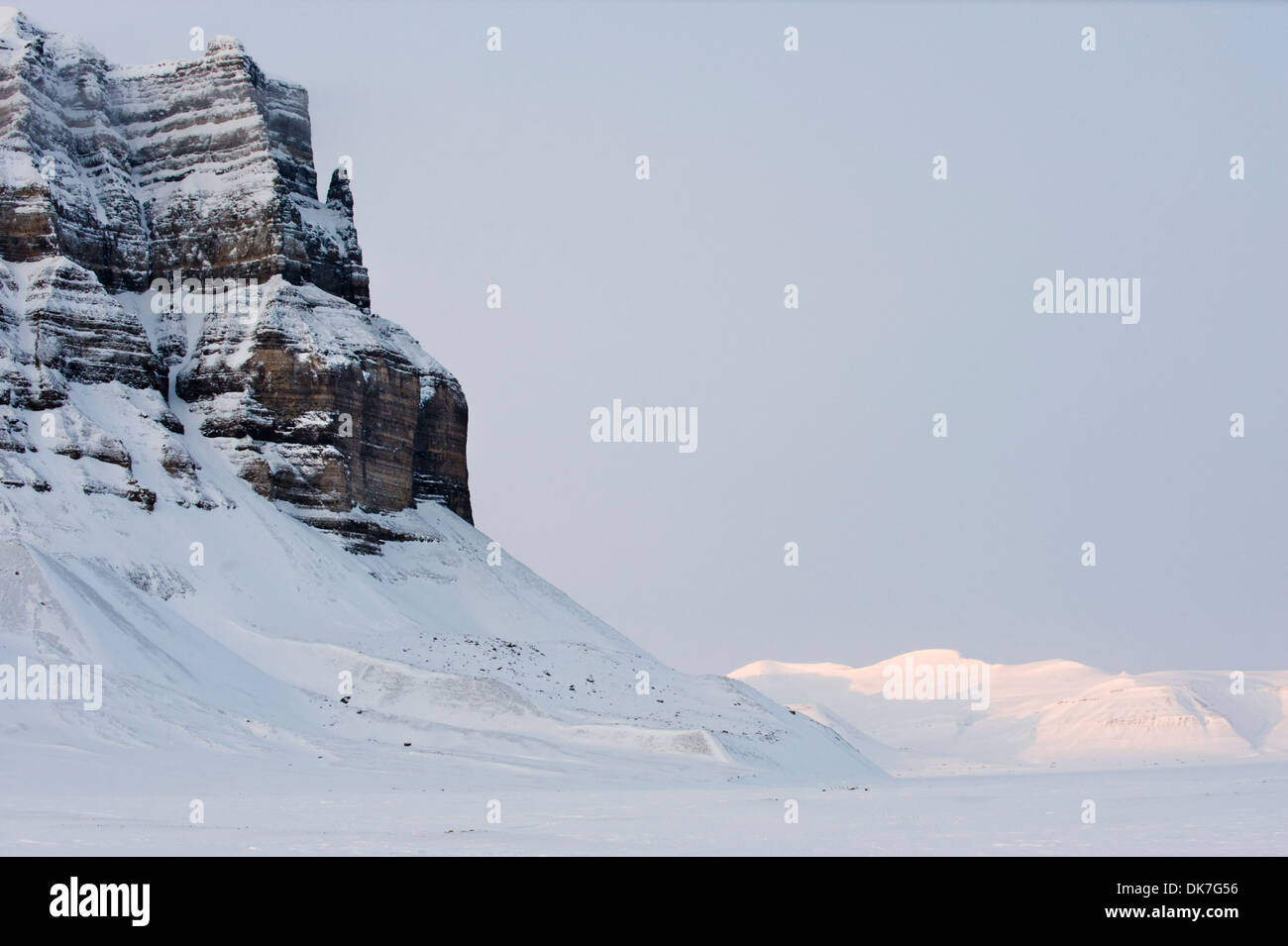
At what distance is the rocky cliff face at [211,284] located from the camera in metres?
85.9

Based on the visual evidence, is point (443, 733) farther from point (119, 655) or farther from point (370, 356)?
point (370, 356)

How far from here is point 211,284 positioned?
95812mm

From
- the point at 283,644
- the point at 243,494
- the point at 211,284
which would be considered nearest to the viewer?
the point at 283,644

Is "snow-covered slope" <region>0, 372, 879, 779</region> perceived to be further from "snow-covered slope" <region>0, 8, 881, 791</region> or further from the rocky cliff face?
the rocky cliff face

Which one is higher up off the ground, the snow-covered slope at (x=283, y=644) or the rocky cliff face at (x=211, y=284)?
the rocky cliff face at (x=211, y=284)

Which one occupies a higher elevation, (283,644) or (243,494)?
(243,494)

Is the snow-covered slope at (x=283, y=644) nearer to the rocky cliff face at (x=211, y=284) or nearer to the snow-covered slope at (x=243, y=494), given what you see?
the snow-covered slope at (x=243, y=494)

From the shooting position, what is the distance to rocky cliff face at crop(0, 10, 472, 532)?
85938 mm

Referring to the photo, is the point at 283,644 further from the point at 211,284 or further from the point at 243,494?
the point at 211,284

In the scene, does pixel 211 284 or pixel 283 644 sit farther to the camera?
pixel 211 284

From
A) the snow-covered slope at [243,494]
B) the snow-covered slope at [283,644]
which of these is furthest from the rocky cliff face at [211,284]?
the snow-covered slope at [283,644]

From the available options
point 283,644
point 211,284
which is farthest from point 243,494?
point 283,644
